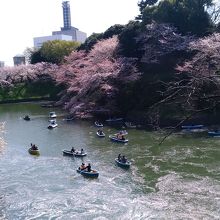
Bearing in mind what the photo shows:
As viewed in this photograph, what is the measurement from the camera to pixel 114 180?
24.2 m

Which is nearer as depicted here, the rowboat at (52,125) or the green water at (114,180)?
the green water at (114,180)

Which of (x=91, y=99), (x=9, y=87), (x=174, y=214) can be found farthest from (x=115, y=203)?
(x=9, y=87)

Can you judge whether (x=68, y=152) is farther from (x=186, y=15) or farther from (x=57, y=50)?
(x=57, y=50)

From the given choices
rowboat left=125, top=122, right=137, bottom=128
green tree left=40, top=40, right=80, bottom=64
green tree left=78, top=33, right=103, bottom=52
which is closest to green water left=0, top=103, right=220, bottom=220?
rowboat left=125, top=122, right=137, bottom=128

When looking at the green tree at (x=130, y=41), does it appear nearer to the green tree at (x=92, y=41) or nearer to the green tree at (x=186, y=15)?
the green tree at (x=186, y=15)

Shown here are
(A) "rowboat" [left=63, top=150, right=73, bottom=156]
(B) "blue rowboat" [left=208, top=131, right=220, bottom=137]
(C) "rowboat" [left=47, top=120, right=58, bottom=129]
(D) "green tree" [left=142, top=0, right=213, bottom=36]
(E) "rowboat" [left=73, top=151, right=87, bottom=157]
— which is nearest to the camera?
→ (E) "rowboat" [left=73, top=151, right=87, bottom=157]

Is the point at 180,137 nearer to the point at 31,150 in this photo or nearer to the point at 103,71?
the point at 31,150

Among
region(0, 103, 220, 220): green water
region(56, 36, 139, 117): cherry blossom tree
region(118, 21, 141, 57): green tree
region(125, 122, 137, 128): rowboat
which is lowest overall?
region(0, 103, 220, 220): green water

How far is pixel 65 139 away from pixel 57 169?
9659mm

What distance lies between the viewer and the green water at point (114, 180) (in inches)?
771

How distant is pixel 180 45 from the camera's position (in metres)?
45.3

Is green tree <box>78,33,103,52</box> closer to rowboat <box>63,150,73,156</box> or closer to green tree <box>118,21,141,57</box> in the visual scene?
green tree <box>118,21,141,57</box>

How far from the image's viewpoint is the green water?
19.6 m

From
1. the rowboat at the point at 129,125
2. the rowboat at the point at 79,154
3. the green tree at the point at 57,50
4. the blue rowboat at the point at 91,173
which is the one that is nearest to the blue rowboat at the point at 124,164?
the blue rowboat at the point at 91,173
